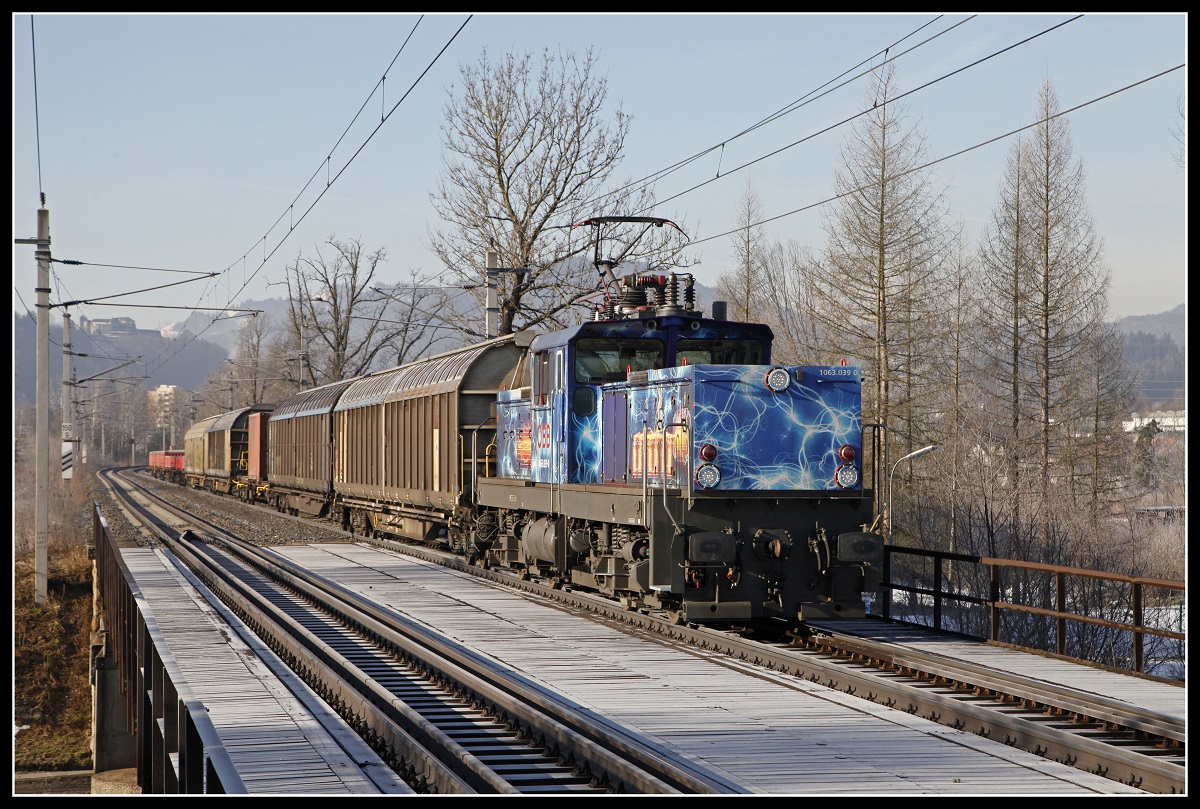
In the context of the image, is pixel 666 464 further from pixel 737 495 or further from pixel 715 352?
Result: pixel 715 352

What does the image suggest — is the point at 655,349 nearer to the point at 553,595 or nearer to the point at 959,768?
the point at 553,595

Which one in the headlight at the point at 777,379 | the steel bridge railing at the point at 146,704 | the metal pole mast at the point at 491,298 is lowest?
the steel bridge railing at the point at 146,704

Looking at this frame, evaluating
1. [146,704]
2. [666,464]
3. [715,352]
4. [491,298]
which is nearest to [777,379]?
[666,464]

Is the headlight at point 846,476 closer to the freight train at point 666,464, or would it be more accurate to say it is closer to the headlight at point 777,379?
the freight train at point 666,464

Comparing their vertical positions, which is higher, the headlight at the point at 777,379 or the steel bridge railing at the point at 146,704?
the headlight at the point at 777,379

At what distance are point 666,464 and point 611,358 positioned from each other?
2.74 meters

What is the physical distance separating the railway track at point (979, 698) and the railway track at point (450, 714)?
2387 millimetres

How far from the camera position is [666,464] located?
1270cm

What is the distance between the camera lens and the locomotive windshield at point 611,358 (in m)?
15.0

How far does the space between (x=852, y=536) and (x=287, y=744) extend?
6.49 meters

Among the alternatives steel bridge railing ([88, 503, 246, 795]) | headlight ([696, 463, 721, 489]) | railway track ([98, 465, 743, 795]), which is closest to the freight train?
headlight ([696, 463, 721, 489])

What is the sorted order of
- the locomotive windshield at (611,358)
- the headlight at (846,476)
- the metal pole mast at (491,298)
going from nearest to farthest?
the headlight at (846,476) < the locomotive windshield at (611,358) < the metal pole mast at (491,298)

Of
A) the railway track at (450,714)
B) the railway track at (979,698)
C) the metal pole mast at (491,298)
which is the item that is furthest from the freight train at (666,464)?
the metal pole mast at (491,298)

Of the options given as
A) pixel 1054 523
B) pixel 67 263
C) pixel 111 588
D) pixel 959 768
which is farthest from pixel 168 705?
pixel 1054 523
